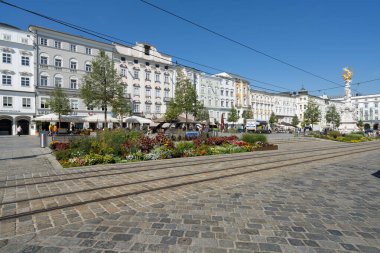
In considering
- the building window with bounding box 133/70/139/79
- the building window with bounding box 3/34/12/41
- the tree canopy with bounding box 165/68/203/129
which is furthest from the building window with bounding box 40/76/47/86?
the tree canopy with bounding box 165/68/203/129

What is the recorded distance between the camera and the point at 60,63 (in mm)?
39656

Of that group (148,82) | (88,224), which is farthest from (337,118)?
(88,224)

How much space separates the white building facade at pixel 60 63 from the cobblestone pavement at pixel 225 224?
36.4 metres

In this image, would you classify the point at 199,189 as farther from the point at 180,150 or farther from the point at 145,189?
the point at 180,150

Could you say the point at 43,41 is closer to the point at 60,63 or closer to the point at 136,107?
the point at 60,63

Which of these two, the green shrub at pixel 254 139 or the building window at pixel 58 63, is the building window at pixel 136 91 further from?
the green shrub at pixel 254 139

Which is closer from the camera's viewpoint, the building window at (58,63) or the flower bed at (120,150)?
the flower bed at (120,150)

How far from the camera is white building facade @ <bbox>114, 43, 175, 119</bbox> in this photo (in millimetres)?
47406

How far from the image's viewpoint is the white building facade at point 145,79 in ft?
156

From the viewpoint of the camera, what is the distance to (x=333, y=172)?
30.6ft

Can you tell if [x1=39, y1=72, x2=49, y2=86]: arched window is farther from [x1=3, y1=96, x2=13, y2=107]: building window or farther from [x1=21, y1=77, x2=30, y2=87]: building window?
[x1=3, y1=96, x2=13, y2=107]: building window

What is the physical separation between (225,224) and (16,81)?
42.4 m

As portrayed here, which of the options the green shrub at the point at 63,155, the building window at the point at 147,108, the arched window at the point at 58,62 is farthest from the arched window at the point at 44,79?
the green shrub at the point at 63,155

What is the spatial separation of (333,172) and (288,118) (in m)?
88.7
